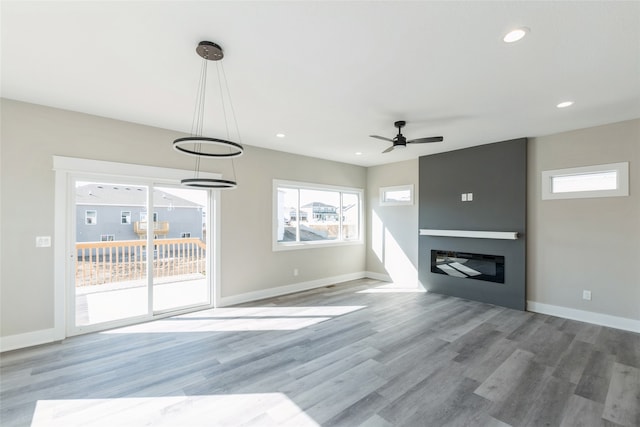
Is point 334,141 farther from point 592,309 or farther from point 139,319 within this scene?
point 592,309

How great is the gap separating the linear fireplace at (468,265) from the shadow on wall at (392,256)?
0.63m

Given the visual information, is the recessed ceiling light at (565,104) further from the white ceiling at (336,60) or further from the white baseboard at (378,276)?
the white baseboard at (378,276)

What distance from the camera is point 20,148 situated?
3297 millimetres

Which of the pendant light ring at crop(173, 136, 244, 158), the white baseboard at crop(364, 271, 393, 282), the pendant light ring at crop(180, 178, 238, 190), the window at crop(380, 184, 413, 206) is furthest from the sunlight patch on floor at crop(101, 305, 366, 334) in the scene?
the window at crop(380, 184, 413, 206)

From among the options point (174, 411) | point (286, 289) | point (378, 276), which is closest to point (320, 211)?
point (286, 289)

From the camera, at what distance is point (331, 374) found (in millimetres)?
2758

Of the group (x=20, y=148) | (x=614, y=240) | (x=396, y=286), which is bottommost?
(x=396, y=286)

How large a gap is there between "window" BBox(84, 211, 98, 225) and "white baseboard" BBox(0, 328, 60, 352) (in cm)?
136

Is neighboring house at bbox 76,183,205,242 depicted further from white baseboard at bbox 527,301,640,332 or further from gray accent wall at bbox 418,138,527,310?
white baseboard at bbox 527,301,640,332

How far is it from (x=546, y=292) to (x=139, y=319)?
20.7ft

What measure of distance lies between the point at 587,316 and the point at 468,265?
173cm

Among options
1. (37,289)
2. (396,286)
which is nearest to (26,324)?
(37,289)

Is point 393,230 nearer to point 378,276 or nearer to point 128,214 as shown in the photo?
point 378,276

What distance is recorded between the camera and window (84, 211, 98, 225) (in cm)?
374
